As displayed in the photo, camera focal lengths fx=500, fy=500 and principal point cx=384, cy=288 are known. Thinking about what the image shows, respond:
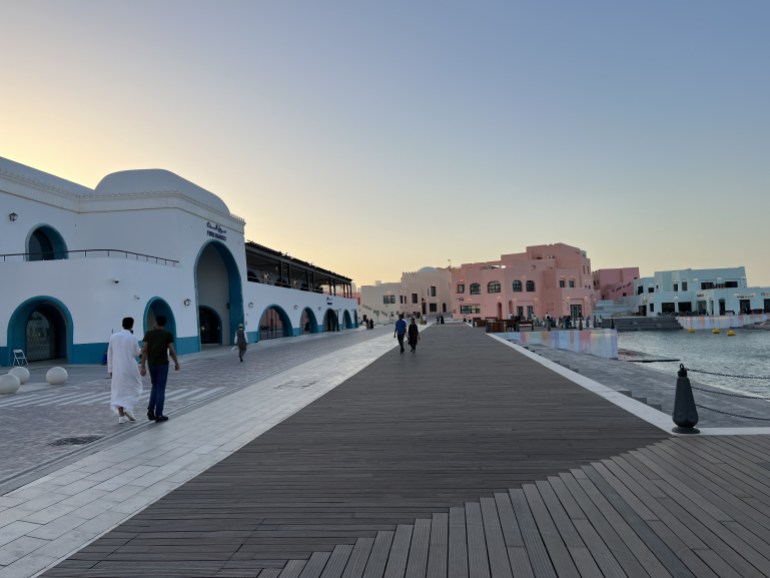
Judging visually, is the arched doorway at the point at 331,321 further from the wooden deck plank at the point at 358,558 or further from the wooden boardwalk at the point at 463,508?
the wooden deck plank at the point at 358,558

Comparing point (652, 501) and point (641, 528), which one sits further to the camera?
point (652, 501)

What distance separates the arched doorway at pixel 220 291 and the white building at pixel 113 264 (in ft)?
0.21

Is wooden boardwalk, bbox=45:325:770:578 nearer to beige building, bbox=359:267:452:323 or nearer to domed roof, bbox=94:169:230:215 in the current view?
domed roof, bbox=94:169:230:215

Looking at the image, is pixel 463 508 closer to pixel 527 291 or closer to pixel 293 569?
pixel 293 569

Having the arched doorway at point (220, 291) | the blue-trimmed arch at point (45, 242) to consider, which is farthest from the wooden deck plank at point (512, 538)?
the arched doorway at point (220, 291)

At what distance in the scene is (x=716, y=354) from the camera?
131ft

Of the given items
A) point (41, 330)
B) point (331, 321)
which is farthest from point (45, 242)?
point (331, 321)

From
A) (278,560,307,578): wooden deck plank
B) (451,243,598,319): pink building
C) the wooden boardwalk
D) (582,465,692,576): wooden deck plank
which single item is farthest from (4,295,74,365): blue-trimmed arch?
(451,243,598,319): pink building

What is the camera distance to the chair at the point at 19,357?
19.5 m

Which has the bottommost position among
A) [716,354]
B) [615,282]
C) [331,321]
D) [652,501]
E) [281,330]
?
→ [716,354]

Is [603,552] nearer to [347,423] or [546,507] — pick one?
[546,507]

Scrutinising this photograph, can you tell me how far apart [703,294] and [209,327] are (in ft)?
259

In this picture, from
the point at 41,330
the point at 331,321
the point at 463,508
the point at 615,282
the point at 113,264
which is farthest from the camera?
the point at 615,282

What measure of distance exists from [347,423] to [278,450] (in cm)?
156
